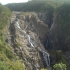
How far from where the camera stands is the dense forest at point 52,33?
6657cm

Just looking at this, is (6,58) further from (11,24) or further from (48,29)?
(48,29)

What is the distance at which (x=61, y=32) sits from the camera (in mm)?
103312

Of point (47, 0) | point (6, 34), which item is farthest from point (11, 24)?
point (47, 0)

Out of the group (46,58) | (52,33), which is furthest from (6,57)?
(52,33)

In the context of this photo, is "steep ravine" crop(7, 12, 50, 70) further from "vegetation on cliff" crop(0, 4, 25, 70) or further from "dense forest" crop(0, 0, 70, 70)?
"dense forest" crop(0, 0, 70, 70)

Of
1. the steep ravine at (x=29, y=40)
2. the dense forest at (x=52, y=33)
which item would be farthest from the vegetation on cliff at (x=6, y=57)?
the steep ravine at (x=29, y=40)

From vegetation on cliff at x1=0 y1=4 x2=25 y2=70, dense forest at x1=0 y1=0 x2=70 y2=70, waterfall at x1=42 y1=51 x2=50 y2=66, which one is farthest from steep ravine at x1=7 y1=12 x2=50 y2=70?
dense forest at x1=0 y1=0 x2=70 y2=70

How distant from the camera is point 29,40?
86.5 meters

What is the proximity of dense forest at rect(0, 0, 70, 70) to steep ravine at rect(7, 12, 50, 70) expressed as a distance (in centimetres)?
268

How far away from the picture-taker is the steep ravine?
2936 inches

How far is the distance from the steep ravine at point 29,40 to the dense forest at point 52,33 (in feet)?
8.79

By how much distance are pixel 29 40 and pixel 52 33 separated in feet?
69.8

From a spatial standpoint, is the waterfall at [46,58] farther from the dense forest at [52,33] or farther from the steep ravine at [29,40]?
the dense forest at [52,33]

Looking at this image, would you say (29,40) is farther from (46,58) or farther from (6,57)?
(6,57)
